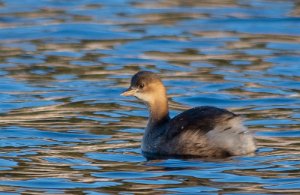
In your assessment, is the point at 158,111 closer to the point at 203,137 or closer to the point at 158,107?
the point at 158,107

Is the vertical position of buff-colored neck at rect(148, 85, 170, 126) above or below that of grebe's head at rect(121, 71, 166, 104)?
below

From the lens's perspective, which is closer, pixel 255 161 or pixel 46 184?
pixel 46 184

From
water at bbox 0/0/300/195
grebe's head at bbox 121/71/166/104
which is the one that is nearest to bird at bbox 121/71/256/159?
water at bbox 0/0/300/195

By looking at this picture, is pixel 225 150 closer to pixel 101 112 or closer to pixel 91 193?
pixel 91 193

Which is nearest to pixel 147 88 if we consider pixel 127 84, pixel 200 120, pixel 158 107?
pixel 158 107

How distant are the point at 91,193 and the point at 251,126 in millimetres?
3805

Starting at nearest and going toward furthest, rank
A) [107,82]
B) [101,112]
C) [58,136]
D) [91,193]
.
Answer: [91,193] < [58,136] < [101,112] < [107,82]

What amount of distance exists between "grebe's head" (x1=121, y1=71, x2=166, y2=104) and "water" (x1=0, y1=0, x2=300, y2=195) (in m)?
0.53

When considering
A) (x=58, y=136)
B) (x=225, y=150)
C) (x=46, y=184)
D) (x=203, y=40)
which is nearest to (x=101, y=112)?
(x=58, y=136)

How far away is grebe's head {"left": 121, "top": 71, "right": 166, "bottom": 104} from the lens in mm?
11984

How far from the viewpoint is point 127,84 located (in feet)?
52.3

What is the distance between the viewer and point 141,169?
1073 cm

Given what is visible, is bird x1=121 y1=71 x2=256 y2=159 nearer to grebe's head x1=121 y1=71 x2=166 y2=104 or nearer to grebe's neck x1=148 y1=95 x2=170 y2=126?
grebe's neck x1=148 y1=95 x2=170 y2=126

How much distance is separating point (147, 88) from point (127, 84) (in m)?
3.98
